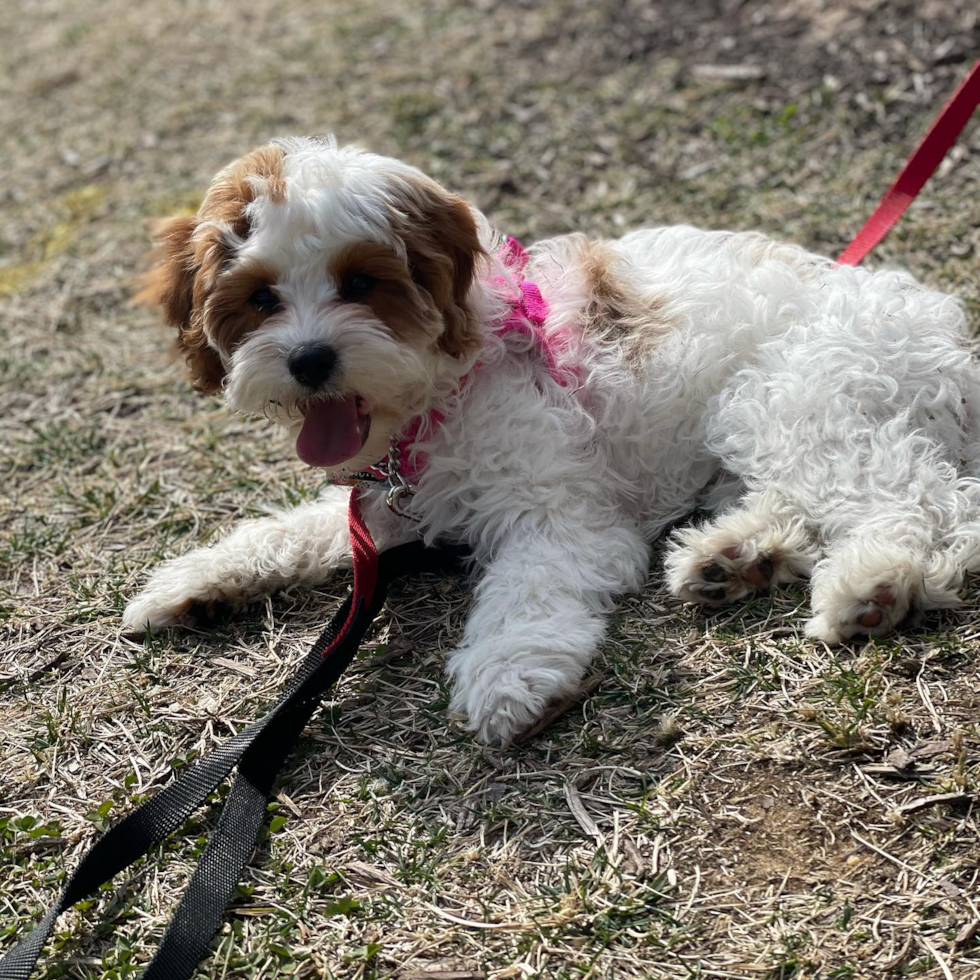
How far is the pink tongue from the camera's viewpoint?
11.1 ft

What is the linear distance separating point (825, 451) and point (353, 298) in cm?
159

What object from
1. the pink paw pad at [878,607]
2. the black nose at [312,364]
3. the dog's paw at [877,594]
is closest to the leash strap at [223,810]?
the black nose at [312,364]

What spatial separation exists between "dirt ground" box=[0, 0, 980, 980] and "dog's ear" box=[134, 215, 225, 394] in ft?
2.91

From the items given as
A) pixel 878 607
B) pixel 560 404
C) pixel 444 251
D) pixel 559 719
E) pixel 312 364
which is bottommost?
pixel 559 719

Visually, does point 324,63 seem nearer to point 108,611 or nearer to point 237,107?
point 237,107

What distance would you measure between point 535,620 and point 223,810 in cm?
105

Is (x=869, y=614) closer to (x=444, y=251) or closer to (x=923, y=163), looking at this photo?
(x=444, y=251)

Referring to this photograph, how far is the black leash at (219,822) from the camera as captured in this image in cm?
257

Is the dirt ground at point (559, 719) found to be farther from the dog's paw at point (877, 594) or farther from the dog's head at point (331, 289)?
the dog's head at point (331, 289)

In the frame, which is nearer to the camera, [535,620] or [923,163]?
[535,620]

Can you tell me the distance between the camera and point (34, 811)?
316cm

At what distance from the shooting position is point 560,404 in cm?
369

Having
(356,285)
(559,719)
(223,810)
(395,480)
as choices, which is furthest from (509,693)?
(356,285)

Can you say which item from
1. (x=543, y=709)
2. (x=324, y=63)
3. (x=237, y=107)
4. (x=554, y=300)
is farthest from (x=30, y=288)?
(x=543, y=709)
